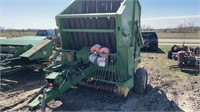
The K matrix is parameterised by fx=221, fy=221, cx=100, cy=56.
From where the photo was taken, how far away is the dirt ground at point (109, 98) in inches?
189

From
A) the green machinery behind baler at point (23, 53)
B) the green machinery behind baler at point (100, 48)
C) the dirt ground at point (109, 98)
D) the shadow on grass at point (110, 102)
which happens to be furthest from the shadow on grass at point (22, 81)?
the shadow on grass at point (110, 102)

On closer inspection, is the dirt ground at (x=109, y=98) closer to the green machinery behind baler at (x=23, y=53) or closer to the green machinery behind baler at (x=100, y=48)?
the green machinery behind baler at (x=100, y=48)

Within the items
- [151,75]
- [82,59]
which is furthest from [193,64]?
[82,59]

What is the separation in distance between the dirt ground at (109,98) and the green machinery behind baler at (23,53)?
0.44 m

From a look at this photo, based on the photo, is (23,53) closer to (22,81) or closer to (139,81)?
(22,81)

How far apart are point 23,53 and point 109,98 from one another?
11.1 feet

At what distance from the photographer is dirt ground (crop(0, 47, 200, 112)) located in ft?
15.8

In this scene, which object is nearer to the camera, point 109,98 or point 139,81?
point 109,98

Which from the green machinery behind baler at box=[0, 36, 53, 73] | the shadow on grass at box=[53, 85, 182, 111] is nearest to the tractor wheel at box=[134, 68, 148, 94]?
the shadow on grass at box=[53, 85, 182, 111]

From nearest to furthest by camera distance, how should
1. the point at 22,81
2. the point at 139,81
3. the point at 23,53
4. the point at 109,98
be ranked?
the point at 109,98
the point at 139,81
the point at 22,81
the point at 23,53

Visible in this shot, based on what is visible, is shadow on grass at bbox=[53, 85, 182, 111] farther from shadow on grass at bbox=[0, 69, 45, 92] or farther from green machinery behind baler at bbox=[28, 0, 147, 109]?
shadow on grass at bbox=[0, 69, 45, 92]

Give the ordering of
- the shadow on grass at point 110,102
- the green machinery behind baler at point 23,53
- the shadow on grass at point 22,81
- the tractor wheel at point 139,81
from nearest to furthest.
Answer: the shadow on grass at point 110,102 < the tractor wheel at point 139,81 < the shadow on grass at point 22,81 < the green machinery behind baler at point 23,53

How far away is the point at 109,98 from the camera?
17.1ft

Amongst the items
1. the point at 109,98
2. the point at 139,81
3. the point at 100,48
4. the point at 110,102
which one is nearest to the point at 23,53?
the point at 100,48
